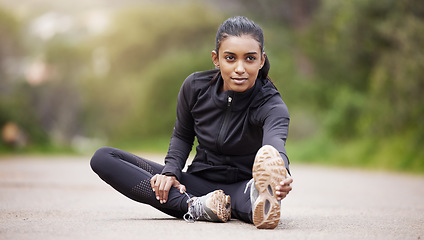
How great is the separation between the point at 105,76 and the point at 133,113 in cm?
364

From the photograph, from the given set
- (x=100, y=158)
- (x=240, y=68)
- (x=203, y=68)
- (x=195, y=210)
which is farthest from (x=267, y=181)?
(x=203, y=68)

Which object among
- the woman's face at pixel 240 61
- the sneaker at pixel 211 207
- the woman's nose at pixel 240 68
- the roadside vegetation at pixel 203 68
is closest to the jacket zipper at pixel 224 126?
the woman's face at pixel 240 61

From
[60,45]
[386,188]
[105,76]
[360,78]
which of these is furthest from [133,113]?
[386,188]

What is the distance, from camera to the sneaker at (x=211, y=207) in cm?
365

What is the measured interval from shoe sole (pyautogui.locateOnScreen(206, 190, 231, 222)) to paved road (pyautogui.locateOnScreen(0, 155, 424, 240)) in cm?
8

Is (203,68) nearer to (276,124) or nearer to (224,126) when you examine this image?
(224,126)

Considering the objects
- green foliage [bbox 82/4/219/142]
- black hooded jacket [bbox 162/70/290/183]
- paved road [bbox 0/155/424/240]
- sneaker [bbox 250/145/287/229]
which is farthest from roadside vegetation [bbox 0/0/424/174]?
sneaker [bbox 250/145/287/229]

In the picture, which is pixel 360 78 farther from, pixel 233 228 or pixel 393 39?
pixel 233 228

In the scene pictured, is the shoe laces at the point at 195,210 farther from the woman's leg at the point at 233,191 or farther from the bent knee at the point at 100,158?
the bent knee at the point at 100,158

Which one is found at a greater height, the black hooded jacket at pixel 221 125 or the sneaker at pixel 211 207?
the black hooded jacket at pixel 221 125

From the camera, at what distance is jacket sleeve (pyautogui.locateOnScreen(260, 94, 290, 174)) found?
3453mm

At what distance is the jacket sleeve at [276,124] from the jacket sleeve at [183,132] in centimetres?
58

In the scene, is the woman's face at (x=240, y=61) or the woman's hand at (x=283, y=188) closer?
the woman's hand at (x=283, y=188)

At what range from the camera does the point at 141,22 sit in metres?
27.7
